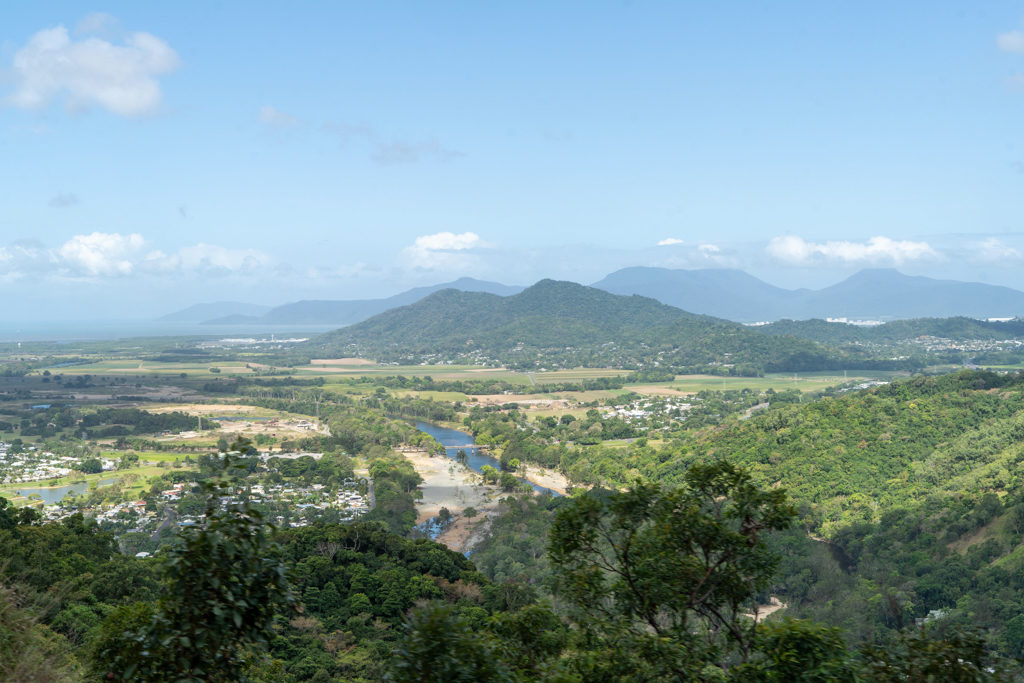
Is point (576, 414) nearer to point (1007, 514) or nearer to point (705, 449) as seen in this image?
point (705, 449)

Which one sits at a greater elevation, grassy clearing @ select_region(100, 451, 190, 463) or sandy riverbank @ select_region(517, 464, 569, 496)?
grassy clearing @ select_region(100, 451, 190, 463)

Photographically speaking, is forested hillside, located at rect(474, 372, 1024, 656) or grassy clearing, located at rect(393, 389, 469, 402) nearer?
forested hillside, located at rect(474, 372, 1024, 656)

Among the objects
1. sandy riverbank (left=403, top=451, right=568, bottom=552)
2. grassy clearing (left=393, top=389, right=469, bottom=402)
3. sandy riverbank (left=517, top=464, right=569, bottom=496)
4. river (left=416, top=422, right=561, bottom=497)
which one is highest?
A: grassy clearing (left=393, top=389, right=469, bottom=402)

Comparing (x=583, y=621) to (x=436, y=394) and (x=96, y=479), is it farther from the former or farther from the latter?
(x=436, y=394)

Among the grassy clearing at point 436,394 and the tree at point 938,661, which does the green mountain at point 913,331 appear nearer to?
the grassy clearing at point 436,394

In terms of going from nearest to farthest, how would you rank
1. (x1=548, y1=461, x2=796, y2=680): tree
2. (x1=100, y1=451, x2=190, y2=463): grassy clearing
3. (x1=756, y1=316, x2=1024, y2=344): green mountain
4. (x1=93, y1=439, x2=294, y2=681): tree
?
(x1=93, y1=439, x2=294, y2=681): tree
(x1=548, y1=461, x2=796, y2=680): tree
(x1=100, y1=451, x2=190, y2=463): grassy clearing
(x1=756, y1=316, x2=1024, y2=344): green mountain

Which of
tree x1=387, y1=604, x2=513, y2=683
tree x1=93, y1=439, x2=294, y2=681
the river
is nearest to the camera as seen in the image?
tree x1=93, y1=439, x2=294, y2=681

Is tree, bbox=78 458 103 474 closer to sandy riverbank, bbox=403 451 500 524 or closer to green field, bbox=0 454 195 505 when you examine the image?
green field, bbox=0 454 195 505

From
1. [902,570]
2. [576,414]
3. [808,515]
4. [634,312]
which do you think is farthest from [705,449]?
[634,312]

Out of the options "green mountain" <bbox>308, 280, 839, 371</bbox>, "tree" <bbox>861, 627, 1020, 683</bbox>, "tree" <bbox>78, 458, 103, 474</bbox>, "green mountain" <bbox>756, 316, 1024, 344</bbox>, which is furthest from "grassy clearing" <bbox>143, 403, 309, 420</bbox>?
"green mountain" <bbox>756, 316, 1024, 344</bbox>
